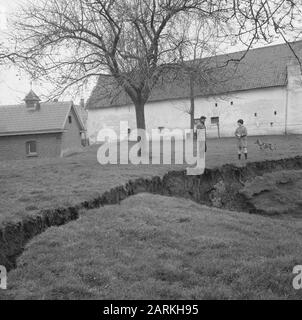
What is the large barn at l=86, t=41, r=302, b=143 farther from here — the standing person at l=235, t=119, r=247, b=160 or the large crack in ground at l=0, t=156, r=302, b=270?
the large crack in ground at l=0, t=156, r=302, b=270

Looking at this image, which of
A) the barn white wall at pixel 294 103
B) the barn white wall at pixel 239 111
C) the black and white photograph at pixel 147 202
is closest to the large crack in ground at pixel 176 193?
the black and white photograph at pixel 147 202

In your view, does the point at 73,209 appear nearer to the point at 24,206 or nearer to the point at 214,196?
the point at 24,206

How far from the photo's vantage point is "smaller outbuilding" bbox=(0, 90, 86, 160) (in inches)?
1524

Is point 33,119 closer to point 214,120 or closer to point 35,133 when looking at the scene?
point 35,133

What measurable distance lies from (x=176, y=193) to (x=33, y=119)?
28582 millimetres

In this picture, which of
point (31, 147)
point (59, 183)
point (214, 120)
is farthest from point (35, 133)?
point (59, 183)

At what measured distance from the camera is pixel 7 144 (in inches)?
1547

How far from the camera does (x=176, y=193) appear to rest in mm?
13734

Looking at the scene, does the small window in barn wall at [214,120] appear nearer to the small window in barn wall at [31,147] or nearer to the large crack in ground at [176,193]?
the small window in barn wall at [31,147]

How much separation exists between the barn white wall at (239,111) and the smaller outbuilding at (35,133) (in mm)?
5897

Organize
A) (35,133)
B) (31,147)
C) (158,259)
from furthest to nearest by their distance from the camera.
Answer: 1. (31,147)
2. (35,133)
3. (158,259)

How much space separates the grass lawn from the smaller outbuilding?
3080 centimetres
